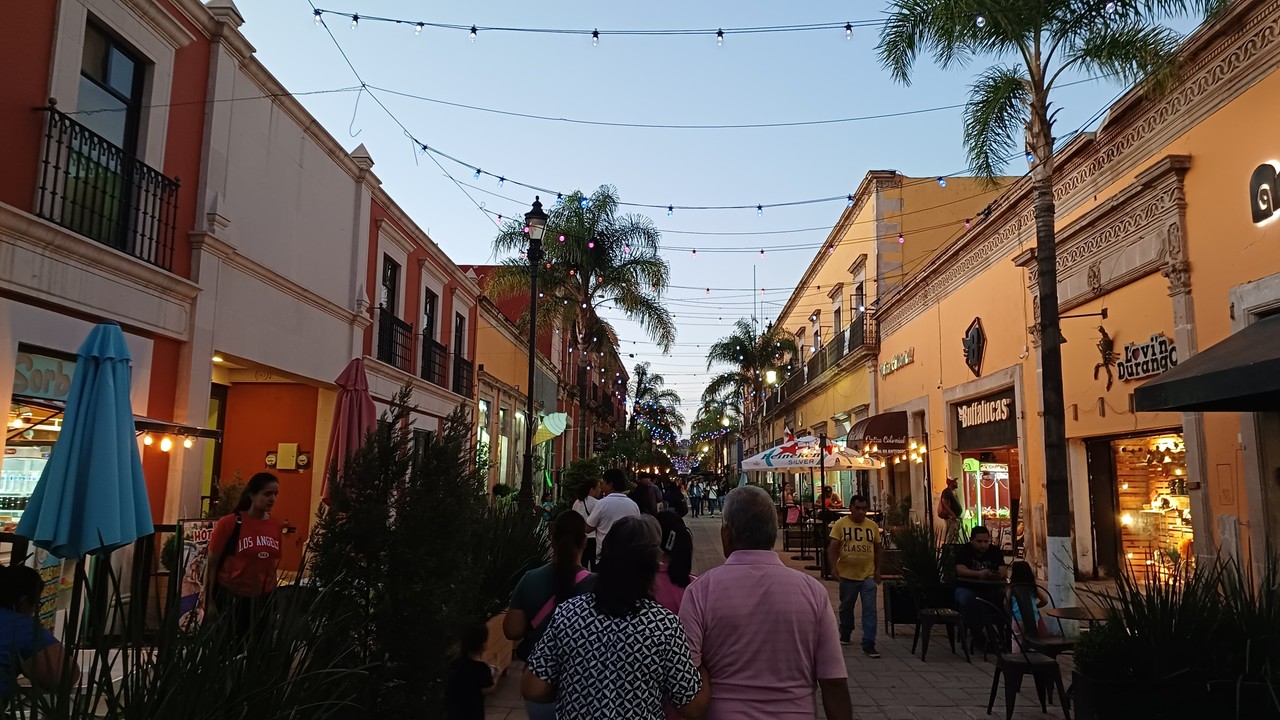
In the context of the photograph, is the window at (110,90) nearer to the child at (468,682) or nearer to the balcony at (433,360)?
the child at (468,682)

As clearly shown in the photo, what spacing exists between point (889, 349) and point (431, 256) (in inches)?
510

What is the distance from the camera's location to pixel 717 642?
3016mm

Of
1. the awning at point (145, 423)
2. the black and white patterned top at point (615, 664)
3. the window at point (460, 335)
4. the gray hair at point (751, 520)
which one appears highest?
the window at point (460, 335)

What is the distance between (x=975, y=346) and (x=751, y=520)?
48.4 feet

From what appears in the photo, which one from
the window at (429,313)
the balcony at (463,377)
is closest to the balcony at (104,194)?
the window at (429,313)

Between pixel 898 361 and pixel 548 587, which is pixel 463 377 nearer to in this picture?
pixel 898 361

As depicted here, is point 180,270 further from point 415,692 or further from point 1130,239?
point 1130,239

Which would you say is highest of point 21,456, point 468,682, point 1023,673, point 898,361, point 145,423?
point 898,361

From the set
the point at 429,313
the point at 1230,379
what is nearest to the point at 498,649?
the point at 1230,379

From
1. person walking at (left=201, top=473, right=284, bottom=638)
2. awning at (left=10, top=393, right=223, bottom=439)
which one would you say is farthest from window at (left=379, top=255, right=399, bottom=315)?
person walking at (left=201, top=473, right=284, bottom=638)

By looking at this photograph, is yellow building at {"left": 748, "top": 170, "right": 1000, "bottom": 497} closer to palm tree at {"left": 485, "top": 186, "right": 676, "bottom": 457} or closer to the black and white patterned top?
palm tree at {"left": 485, "top": 186, "right": 676, "bottom": 457}

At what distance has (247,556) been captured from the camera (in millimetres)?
5273

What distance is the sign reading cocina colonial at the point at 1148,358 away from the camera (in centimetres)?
991

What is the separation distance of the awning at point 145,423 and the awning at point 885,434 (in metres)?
15.3
